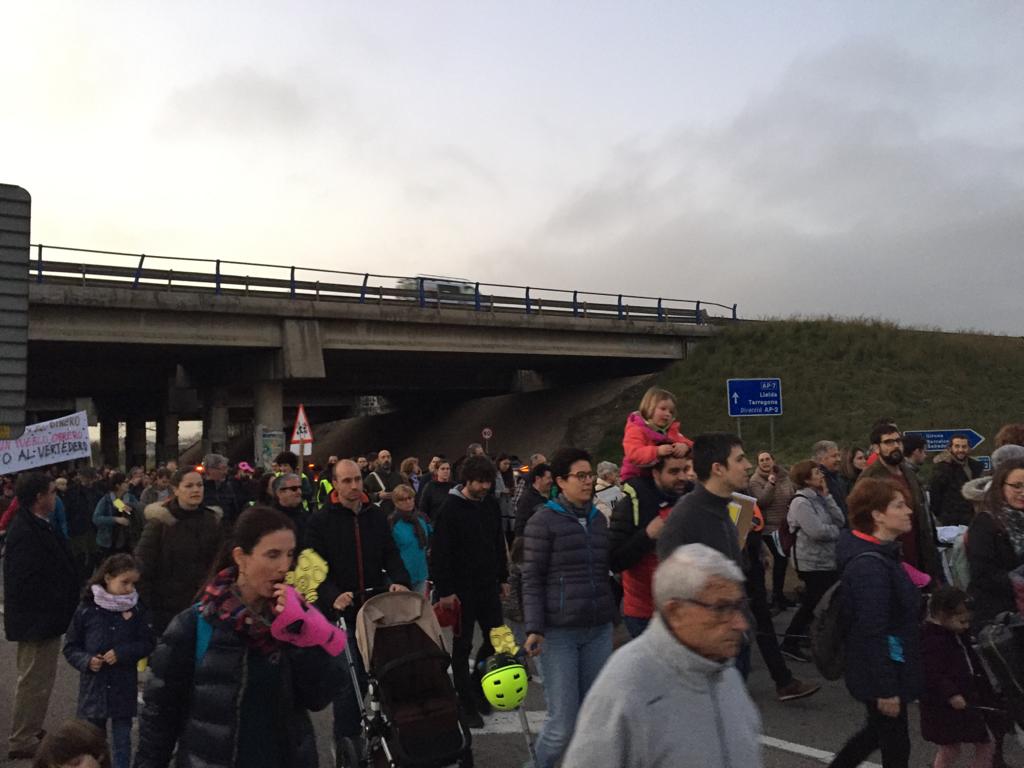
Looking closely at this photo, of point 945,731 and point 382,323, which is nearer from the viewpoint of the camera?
point 945,731

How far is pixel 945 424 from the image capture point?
33375mm

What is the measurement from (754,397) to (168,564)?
1514 centimetres

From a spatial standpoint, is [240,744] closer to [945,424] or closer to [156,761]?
[156,761]

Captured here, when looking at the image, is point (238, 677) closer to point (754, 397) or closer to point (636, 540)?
point (636, 540)

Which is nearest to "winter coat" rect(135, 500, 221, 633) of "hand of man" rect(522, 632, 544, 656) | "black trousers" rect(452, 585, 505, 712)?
"black trousers" rect(452, 585, 505, 712)

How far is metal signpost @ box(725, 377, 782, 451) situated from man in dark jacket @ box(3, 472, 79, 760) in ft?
48.1

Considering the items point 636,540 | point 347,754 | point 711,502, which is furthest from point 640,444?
point 347,754

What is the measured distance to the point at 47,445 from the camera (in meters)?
14.8

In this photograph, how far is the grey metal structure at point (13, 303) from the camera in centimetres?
536

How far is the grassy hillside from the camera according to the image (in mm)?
34750

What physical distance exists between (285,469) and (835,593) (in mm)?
7713

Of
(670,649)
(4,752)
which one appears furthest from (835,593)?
(4,752)

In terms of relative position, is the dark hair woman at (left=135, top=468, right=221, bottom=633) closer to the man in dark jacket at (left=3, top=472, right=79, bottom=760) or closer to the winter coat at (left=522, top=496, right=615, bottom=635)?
the man in dark jacket at (left=3, top=472, right=79, bottom=760)

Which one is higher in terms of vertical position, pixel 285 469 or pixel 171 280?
pixel 171 280
